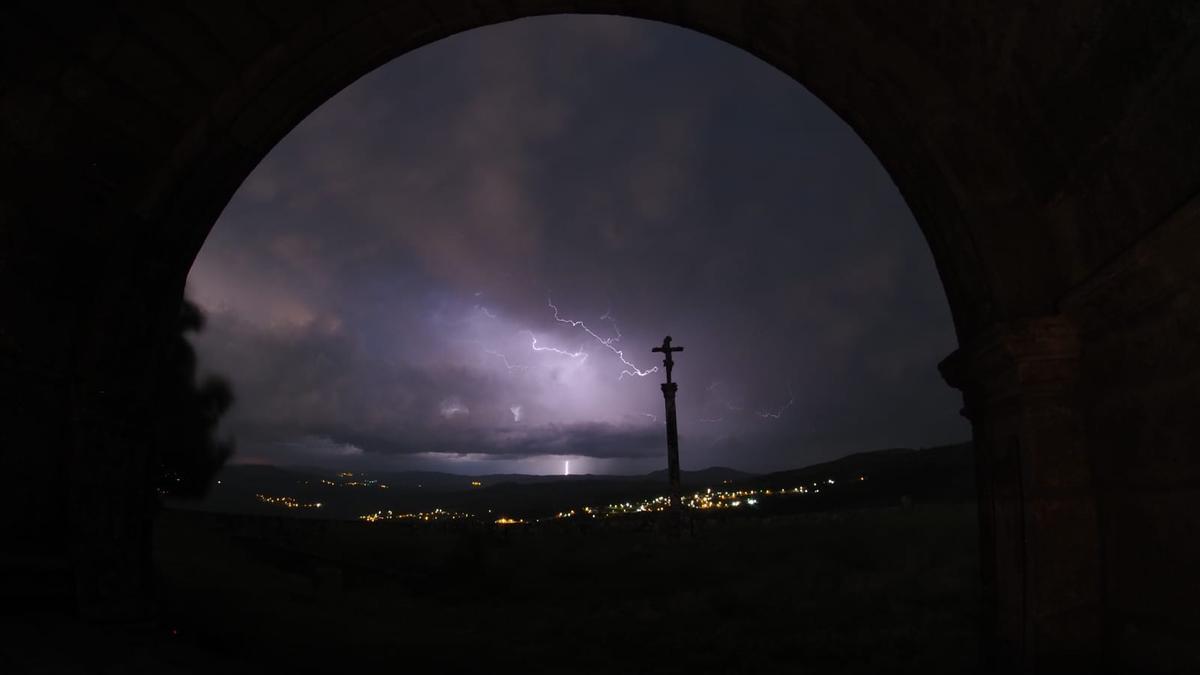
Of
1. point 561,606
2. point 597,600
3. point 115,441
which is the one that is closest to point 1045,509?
point 115,441

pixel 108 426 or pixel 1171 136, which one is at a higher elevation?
pixel 1171 136

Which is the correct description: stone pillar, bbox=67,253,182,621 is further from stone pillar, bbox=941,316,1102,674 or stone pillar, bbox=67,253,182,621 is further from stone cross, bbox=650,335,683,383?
stone cross, bbox=650,335,683,383

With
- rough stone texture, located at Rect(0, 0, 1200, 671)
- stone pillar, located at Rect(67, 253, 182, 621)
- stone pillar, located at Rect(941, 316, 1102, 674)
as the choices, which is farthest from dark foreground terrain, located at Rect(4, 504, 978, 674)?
stone pillar, located at Rect(941, 316, 1102, 674)

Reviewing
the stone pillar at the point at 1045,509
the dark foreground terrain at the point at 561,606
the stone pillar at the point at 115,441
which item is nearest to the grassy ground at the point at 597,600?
the dark foreground terrain at the point at 561,606

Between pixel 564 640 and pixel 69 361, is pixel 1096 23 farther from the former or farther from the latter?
pixel 564 640

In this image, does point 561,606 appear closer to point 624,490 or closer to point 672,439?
point 672,439

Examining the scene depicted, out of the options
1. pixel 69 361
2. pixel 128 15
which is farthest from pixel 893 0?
pixel 69 361
